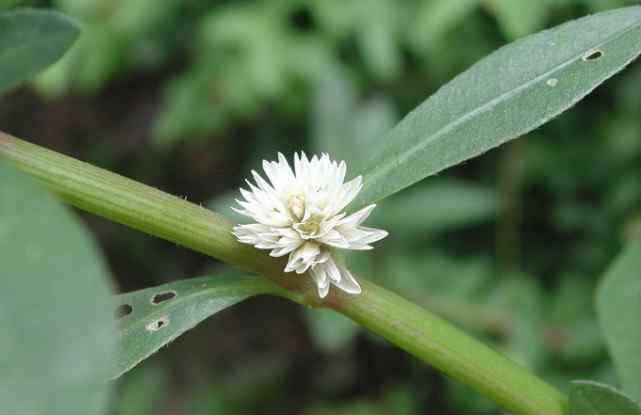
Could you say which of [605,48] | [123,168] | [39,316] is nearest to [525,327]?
[605,48]

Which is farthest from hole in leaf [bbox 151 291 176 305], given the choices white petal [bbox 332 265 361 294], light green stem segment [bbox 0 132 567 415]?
white petal [bbox 332 265 361 294]

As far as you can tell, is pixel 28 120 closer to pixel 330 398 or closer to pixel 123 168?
pixel 123 168

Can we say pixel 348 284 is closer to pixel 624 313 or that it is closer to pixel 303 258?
pixel 303 258

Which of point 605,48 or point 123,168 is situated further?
point 123,168

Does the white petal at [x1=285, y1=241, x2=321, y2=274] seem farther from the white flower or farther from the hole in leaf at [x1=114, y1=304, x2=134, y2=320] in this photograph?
the hole in leaf at [x1=114, y1=304, x2=134, y2=320]

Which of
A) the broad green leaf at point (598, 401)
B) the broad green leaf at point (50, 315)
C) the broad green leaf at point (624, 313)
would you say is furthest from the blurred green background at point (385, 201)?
the broad green leaf at point (50, 315)

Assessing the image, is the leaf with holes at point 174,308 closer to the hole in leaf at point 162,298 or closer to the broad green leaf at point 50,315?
the hole in leaf at point 162,298
